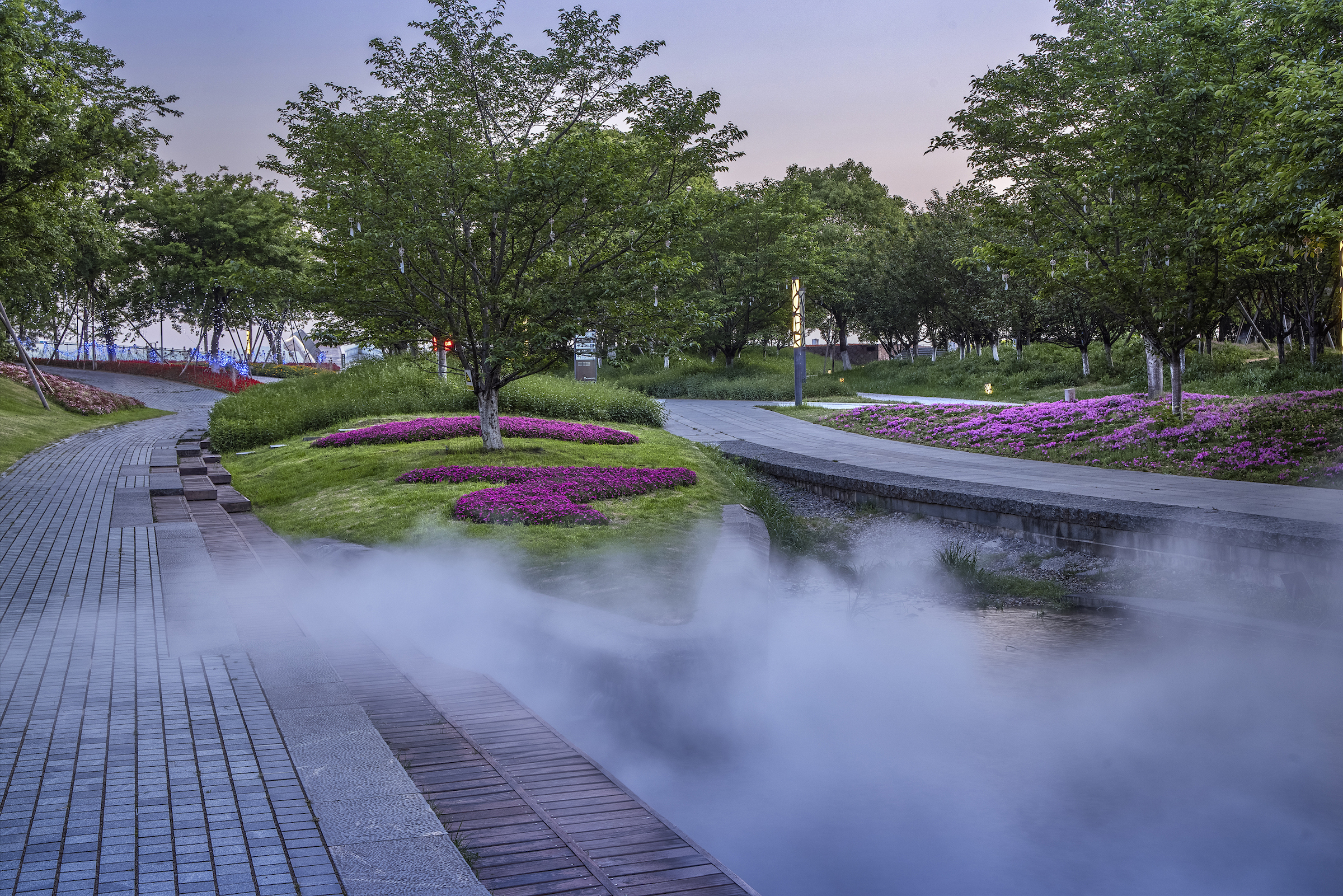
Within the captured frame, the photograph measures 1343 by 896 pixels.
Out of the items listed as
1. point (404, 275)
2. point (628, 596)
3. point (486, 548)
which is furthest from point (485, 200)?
point (628, 596)

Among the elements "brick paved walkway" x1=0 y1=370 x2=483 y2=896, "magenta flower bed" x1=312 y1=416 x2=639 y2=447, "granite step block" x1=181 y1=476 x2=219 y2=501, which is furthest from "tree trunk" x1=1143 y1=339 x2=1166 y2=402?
"brick paved walkway" x1=0 y1=370 x2=483 y2=896

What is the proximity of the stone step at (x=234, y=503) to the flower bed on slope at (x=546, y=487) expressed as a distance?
176 cm

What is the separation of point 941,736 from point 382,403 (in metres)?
16.8

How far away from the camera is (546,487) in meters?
10.9

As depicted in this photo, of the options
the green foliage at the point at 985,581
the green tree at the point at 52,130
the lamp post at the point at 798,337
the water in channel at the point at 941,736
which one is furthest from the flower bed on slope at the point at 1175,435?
the green tree at the point at 52,130

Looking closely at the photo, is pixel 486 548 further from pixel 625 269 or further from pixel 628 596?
pixel 625 269

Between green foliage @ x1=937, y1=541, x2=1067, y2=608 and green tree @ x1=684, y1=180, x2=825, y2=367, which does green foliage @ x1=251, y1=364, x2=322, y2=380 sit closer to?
green tree @ x1=684, y1=180, x2=825, y2=367

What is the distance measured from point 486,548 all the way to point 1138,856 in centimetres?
558

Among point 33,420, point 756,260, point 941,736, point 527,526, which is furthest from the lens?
point 756,260

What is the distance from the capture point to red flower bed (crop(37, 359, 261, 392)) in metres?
42.1

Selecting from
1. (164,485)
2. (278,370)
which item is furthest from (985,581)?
(278,370)

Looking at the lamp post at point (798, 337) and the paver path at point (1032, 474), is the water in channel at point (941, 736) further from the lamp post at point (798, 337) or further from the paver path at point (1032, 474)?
the lamp post at point (798, 337)

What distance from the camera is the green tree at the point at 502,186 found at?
12594 millimetres

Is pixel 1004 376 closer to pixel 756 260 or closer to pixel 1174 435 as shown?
pixel 756 260
